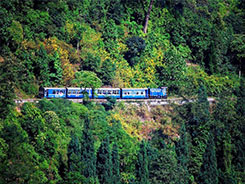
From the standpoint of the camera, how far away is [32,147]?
66750 millimetres

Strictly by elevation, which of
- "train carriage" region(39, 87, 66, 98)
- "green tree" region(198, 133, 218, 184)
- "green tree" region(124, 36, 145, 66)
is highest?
"green tree" region(124, 36, 145, 66)

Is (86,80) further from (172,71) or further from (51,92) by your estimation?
(172,71)

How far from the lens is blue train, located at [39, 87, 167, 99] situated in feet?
268

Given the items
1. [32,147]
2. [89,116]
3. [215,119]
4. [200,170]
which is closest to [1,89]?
[32,147]

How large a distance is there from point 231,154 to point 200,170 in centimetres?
859

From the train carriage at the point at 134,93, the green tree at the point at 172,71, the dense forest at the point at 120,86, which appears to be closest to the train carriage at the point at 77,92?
the dense forest at the point at 120,86

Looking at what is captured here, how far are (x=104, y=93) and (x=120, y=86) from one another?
6637 mm

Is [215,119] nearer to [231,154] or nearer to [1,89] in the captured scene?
[231,154]

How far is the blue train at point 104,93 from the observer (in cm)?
8156

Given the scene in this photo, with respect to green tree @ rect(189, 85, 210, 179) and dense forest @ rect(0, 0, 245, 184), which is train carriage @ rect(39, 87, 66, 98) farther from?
green tree @ rect(189, 85, 210, 179)

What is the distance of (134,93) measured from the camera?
3509 inches

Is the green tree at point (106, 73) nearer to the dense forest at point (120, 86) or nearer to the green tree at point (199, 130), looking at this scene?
the dense forest at point (120, 86)

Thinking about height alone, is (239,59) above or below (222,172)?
above

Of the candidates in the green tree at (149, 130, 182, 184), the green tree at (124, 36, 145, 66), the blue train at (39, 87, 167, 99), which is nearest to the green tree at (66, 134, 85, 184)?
the green tree at (149, 130, 182, 184)
